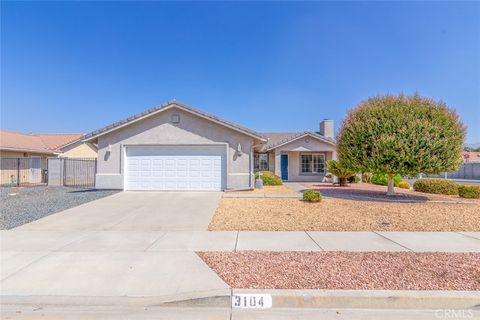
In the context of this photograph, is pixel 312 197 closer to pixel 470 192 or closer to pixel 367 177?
pixel 470 192

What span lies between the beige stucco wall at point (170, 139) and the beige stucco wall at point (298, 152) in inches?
327

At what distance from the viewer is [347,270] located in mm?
4406

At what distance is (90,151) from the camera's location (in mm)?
27359

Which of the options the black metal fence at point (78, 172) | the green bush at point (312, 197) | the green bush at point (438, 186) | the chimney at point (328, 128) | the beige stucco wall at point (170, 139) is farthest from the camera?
the chimney at point (328, 128)

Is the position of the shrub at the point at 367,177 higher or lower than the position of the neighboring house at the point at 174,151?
lower

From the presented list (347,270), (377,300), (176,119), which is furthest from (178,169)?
(377,300)

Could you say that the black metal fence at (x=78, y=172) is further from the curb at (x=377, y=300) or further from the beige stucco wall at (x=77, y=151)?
the curb at (x=377, y=300)

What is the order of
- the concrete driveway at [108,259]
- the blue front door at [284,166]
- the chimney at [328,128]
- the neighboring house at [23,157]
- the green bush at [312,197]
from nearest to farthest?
the concrete driveway at [108,259] < the green bush at [312,197] < the neighboring house at [23,157] < the blue front door at [284,166] < the chimney at [328,128]

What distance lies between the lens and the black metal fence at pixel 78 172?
1894cm

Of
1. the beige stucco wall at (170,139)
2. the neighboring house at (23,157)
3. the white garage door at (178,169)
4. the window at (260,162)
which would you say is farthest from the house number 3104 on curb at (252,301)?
the window at (260,162)

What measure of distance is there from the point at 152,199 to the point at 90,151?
1935 centimetres

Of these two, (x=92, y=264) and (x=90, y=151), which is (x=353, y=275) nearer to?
(x=92, y=264)

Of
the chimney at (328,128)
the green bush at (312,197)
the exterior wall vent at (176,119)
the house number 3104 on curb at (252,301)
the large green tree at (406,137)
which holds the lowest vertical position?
the house number 3104 on curb at (252,301)

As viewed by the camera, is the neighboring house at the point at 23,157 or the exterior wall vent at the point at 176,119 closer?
the exterior wall vent at the point at 176,119
